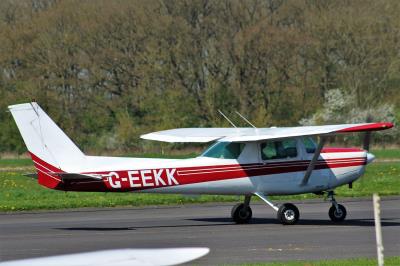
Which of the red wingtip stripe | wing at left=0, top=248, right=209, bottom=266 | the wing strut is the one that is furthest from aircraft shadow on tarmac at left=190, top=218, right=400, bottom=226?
wing at left=0, top=248, right=209, bottom=266

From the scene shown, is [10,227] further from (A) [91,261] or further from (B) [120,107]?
(B) [120,107]

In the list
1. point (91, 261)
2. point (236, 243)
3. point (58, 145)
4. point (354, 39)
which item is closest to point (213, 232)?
point (236, 243)

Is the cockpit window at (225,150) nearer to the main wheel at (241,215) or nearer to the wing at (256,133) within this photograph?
the wing at (256,133)

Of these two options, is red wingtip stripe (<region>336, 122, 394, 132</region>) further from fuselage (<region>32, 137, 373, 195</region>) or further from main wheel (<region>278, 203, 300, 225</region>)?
main wheel (<region>278, 203, 300, 225</region>)

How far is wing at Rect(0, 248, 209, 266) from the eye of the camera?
529cm

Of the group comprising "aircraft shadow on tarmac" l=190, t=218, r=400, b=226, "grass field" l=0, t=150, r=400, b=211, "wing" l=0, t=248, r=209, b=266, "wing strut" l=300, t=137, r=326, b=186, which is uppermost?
"wing" l=0, t=248, r=209, b=266

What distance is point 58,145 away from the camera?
17844mm

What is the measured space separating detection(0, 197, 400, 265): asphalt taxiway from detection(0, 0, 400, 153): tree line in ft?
106

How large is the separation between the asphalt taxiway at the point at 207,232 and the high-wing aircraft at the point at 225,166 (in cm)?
71

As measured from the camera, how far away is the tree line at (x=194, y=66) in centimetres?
5441

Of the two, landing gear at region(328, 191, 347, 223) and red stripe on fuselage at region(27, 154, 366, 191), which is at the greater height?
red stripe on fuselage at region(27, 154, 366, 191)

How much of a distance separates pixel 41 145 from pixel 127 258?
41.6 feet

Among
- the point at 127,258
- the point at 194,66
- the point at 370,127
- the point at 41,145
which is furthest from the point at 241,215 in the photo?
the point at 194,66

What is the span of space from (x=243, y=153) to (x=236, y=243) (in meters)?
3.59
